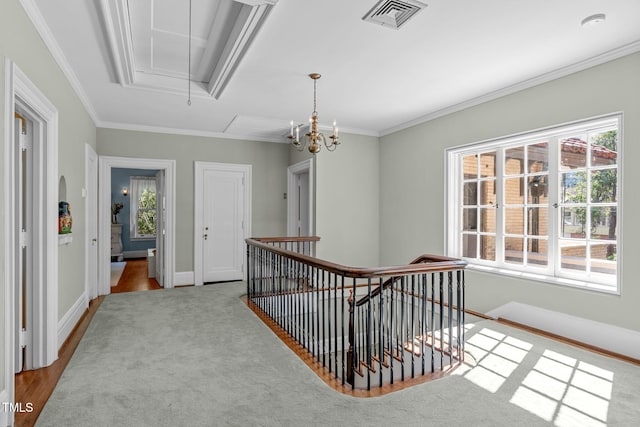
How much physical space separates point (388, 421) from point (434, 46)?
2.71 m

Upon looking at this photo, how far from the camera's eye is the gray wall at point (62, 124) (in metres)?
1.97

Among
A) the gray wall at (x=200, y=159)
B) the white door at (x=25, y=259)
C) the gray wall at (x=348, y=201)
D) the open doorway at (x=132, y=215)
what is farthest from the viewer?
the open doorway at (x=132, y=215)

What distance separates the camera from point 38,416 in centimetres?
208

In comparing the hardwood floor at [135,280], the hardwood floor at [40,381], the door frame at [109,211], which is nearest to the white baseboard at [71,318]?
the hardwood floor at [40,381]

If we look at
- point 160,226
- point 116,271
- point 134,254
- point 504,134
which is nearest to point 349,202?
point 504,134

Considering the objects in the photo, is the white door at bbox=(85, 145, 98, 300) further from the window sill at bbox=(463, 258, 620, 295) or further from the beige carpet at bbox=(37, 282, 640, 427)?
the window sill at bbox=(463, 258, 620, 295)

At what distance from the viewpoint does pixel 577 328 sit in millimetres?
3240

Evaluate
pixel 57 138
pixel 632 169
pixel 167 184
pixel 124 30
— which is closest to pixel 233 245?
pixel 167 184

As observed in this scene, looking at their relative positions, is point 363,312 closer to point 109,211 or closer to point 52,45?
point 52,45

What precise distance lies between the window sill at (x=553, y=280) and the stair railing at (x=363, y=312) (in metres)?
0.49

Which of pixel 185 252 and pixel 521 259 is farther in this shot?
pixel 185 252

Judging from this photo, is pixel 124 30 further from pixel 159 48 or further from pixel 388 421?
pixel 388 421

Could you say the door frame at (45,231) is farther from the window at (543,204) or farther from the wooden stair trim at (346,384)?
the window at (543,204)

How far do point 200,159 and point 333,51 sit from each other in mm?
3635
